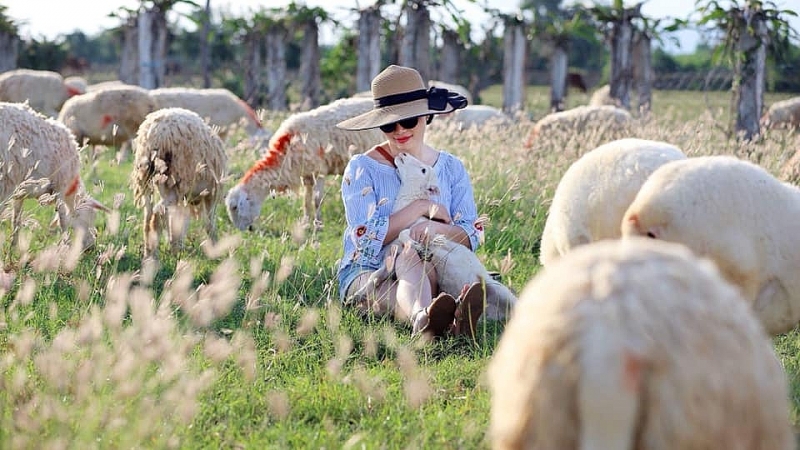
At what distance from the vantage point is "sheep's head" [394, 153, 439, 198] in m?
5.07

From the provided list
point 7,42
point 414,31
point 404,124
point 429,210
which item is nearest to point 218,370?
point 429,210

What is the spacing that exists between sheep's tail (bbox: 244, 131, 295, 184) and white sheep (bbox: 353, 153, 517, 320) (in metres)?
3.60

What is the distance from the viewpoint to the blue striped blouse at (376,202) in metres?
5.00

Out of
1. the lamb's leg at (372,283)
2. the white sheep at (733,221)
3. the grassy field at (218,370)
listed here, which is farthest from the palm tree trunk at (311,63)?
the white sheep at (733,221)

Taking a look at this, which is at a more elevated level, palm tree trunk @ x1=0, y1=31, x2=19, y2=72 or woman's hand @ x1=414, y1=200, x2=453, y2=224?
palm tree trunk @ x1=0, y1=31, x2=19, y2=72

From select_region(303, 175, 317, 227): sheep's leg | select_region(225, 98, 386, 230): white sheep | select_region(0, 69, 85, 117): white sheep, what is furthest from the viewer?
select_region(0, 69, 85, 117): white sheep

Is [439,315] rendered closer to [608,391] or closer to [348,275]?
[348,275]

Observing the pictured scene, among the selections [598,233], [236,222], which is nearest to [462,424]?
[598,233]

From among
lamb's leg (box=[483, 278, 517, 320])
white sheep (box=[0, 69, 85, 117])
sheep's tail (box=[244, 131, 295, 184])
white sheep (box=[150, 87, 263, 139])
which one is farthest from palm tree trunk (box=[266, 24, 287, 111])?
lamb's leg (box=[483, 278, 517, 320])

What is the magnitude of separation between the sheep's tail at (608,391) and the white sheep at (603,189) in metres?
2.34

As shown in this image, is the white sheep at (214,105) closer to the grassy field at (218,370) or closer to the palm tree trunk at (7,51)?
the grassy field at (218,370)

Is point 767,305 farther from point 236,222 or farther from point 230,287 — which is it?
point 236,222

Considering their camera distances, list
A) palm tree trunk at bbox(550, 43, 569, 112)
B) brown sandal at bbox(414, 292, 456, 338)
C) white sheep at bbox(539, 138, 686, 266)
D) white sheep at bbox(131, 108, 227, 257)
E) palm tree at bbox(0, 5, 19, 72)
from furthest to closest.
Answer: palm tree at bbox(0, 5, 19, 72) < palm tree trunk at bbox(550, 43, 569, 112) < white sheep at bbox(131, 108, 227, 257) < brown sandal at bbox(414, 292, 456, 338) < white sheep at bbox(539, 138, 686, 266)

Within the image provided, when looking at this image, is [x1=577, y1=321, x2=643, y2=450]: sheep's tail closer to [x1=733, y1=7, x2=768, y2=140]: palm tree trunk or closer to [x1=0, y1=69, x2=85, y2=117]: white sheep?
[x1=733, y1=7, x2=768, y2=140]: palm tree trunk
